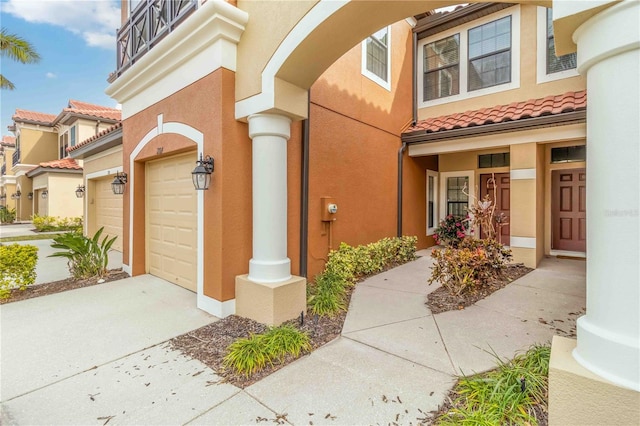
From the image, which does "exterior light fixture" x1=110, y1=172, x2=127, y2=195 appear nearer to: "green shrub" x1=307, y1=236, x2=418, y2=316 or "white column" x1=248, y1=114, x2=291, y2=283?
"white column" x1=248, y1=114, x2=291, y2=283

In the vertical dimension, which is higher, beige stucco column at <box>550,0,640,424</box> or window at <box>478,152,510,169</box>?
window at <box>478,152,510,169</box>

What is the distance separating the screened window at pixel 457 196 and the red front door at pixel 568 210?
2.13 m

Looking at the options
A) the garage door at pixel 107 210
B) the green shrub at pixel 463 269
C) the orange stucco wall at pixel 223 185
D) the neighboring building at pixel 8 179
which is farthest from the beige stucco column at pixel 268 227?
the neighboring building at pixel 8 179

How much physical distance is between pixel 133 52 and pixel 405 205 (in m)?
7.25

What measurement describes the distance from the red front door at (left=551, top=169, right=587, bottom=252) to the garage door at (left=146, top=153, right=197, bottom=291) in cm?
868

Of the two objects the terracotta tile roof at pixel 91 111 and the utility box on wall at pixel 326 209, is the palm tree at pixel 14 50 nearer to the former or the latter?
the terracotta tile roof at pixel 91 111

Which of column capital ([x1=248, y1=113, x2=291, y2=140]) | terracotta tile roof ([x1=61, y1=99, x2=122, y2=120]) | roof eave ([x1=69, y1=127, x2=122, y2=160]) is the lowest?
column capital ([x1=248, y1=113, x2=291, y2=140])

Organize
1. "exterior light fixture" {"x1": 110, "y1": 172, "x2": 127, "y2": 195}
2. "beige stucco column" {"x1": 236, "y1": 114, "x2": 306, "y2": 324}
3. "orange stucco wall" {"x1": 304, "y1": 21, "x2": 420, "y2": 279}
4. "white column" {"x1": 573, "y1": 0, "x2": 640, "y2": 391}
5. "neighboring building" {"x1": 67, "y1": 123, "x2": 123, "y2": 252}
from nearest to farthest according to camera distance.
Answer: "white column" {"x1": 573, "y1": 0, "x2": 640, "y2": 391} → "beige stucco column" {"x1": 236, "y1": 114, "x2": 306, "y2": 324} → "orange stucco wall" {"x1": 304, "y1": 21, "x2": 420, "y2": 279} → "exterior light fixture" {"x1": 110, "y1": 172, "x2": 127, "y2": 195} → "neighboring building" {"x1": 67, "y1": 123, "x2": 123, "y2": 252}

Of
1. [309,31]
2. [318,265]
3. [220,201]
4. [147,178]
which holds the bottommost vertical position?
[318,265]

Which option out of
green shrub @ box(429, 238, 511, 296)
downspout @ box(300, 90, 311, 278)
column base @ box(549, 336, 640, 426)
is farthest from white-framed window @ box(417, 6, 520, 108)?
column base @ box(549, 336, 640, 426)

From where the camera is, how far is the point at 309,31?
11.4 feet

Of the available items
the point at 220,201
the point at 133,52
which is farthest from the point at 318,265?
the point at 133,52

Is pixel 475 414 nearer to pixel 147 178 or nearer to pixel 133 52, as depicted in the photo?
pixel 147 178

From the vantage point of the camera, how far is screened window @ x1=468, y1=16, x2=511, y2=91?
8062 millimetres
